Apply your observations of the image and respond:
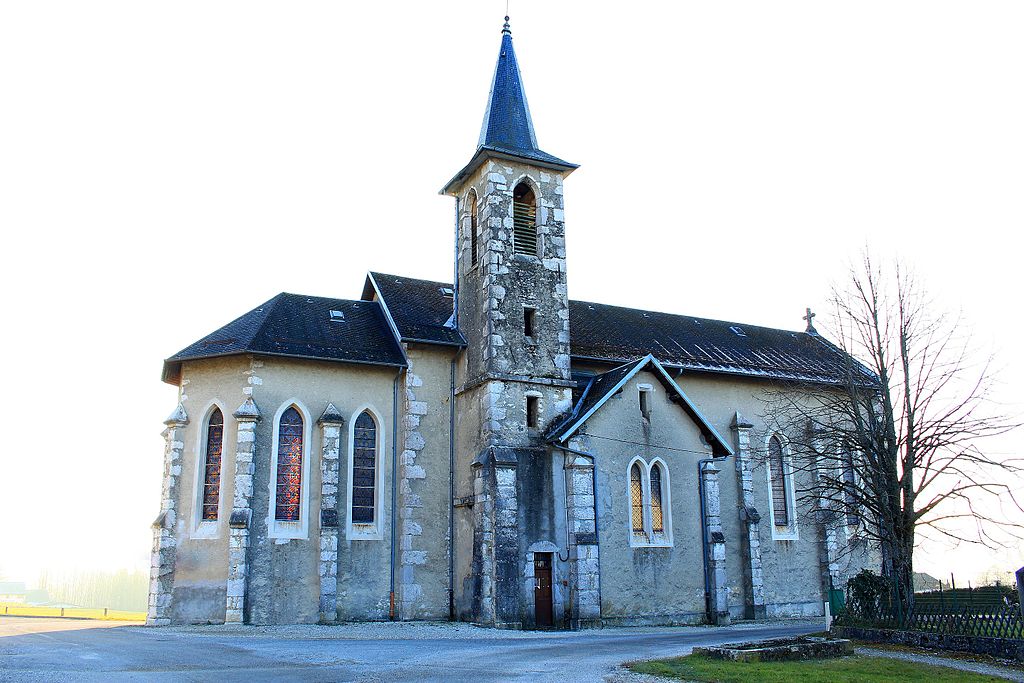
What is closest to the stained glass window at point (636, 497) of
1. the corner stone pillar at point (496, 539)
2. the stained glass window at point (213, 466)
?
the corner stone pillar at point (496, 539)

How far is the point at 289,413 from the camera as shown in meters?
26.6

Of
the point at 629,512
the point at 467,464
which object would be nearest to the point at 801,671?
the point at 629,512

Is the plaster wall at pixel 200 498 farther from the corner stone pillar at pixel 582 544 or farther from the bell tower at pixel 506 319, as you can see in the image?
the corner stone pillar at pixel 582 544

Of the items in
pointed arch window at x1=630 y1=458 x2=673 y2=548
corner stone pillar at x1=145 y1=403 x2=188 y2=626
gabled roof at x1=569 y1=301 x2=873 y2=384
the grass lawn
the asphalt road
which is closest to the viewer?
the grass lawn

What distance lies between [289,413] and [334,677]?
1374cm

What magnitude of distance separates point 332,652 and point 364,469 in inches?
390

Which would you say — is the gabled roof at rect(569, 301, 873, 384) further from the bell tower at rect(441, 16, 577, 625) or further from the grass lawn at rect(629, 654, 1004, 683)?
the grass lawn at rect(629, 654, 1004, 683)

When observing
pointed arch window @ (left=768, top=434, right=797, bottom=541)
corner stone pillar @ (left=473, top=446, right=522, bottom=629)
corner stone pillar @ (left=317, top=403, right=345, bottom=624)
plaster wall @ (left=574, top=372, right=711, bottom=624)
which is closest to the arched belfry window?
plaster wall @ (left=574, top=372, right=711, bottom=624)

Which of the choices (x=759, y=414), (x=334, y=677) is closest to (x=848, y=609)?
(x=759, y=414)

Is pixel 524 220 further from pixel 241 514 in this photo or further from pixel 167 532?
pixel 167 532

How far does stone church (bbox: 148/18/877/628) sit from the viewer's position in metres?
24.8

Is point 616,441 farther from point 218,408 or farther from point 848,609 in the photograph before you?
point 218,408

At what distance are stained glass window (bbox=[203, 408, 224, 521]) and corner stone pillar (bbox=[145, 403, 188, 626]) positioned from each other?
77cm

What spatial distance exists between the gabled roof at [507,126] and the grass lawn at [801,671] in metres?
18.0
